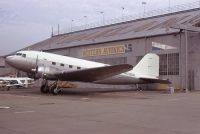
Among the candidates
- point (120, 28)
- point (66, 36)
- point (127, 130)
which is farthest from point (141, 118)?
point (66, 36)

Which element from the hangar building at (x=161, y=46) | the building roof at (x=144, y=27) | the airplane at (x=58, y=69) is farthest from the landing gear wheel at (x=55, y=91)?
the building roof at (x=144, y=27)

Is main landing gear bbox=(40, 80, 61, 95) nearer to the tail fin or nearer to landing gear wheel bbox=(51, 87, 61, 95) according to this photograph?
landing gear wheel bbox=(51, 87, 61, 95)

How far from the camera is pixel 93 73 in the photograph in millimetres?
28875

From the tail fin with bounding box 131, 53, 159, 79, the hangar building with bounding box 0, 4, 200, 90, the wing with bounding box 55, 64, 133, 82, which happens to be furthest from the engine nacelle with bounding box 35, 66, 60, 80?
the hangar building with bounding box 0, 4, 200, 90

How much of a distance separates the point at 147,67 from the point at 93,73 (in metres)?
8.25

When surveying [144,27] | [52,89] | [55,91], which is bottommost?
[55,91]

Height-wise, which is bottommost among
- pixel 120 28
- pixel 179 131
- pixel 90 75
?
pixel 179 131

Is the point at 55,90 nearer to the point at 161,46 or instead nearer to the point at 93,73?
the point at 93,73

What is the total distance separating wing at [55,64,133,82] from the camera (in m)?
27.3

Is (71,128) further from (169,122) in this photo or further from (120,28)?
(120,28)

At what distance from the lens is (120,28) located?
53.0m

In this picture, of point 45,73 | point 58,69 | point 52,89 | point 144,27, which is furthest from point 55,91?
point 144,27

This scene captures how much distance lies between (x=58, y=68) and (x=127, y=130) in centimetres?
1997

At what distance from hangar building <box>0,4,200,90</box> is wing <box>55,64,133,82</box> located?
10.7m
